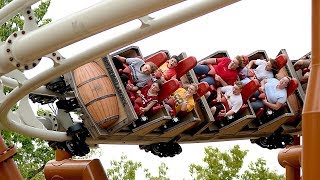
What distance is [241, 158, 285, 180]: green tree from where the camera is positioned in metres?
18.1

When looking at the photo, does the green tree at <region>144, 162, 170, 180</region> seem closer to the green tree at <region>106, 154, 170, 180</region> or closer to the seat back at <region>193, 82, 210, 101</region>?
the green tree at <region>106, 154, 170, 180</region>

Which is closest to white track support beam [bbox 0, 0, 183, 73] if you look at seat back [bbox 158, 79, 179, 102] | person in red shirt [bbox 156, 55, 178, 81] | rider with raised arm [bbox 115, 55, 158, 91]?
rider with raised arm [bbox 115, 55, 158, 91]

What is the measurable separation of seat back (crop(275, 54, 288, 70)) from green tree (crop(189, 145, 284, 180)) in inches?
399

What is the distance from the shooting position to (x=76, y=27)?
3443mm

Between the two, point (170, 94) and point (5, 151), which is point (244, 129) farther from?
point (5, 151)

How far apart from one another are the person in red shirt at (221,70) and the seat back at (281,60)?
391mm

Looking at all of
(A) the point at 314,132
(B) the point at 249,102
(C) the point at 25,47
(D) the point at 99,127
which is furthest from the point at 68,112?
(A) the point at 314,132

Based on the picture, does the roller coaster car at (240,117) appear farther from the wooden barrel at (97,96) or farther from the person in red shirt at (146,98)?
the wooden barrel at (97,96)

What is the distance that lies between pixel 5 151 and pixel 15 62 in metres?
0.89

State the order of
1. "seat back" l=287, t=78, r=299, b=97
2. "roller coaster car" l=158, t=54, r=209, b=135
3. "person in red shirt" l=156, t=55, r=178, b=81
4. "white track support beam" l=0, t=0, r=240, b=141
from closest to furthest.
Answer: "white track support beam" l=0, t=0, r=240, b=141, "roller coaster car" l=158, t=54, r=209, b=135, "person in red shirt" l=156, t=55, r=178, b=81, "seat back" l=287, t=78, r=299, b=97

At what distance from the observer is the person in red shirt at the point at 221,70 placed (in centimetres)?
732

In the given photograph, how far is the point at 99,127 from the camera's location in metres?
5.89

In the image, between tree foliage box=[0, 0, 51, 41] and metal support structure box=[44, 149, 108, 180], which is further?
tree foliage box=[0, 0, 51, 41]

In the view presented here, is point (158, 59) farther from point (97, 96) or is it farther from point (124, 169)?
point (124, 169)
